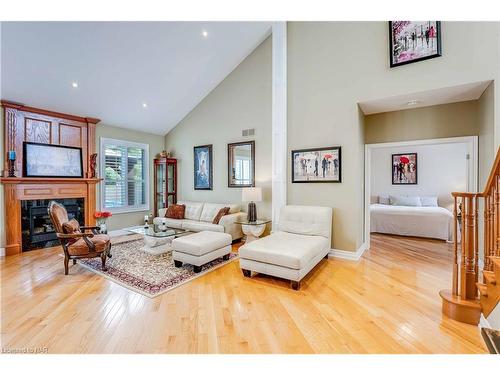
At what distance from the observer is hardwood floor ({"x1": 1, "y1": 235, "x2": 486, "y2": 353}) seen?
188 centimetres

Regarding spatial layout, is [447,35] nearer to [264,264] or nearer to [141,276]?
[264,264]

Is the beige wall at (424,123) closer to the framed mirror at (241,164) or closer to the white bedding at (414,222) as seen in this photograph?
the white bedding at (414,222)

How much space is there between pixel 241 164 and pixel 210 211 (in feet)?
4.21

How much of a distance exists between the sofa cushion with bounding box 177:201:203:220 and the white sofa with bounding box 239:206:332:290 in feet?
7.37

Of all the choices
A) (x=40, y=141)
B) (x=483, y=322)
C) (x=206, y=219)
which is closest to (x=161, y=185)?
(x=206, y=219)

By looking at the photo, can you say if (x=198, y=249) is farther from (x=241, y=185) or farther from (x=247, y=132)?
(x=247, y=132)

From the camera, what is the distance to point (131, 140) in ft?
20.1

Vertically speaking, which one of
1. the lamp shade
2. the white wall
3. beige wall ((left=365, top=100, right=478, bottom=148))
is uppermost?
beige wall ((left=365, top=100, right=478, bottom=148))

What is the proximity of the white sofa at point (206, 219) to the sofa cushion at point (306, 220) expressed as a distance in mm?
1143

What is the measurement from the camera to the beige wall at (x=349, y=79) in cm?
309

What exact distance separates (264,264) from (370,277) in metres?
1.50

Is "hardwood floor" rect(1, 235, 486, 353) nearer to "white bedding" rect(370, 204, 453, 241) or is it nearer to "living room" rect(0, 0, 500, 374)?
"living room" rect(0, 0, 500, 374)

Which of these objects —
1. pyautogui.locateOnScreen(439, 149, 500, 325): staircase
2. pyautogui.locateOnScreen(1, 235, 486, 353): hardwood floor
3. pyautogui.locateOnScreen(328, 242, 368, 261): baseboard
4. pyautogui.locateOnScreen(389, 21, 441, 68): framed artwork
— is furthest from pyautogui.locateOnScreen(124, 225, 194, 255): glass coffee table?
pyautogui.locateOnScreen(389, 21, 441, 68): framed artwork

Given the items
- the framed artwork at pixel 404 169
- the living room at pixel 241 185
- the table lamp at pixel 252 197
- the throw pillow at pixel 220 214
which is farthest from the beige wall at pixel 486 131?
the throw pillow at pixel 220 214
